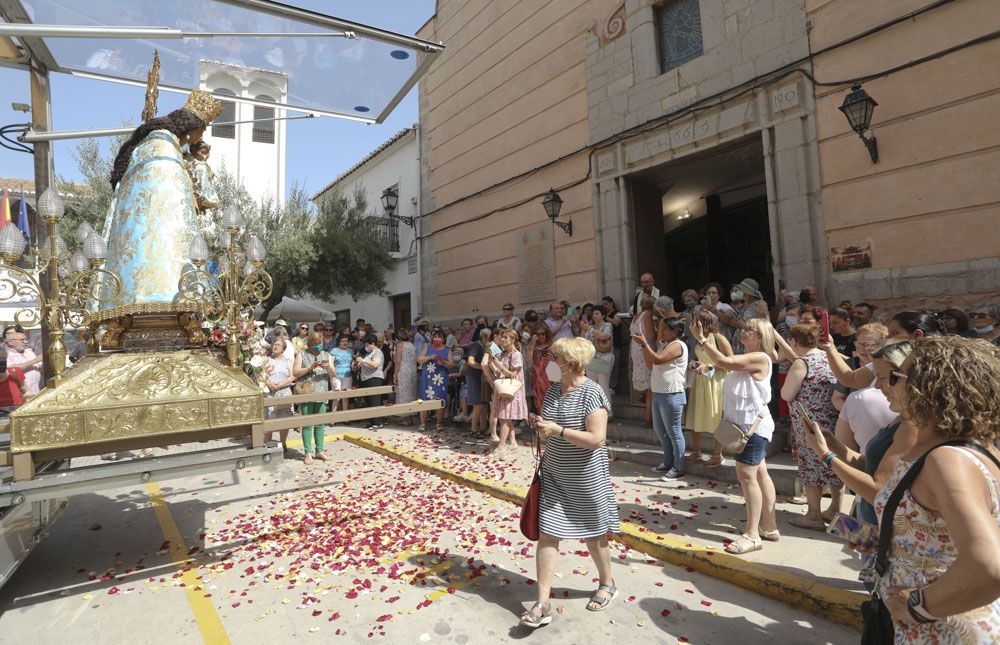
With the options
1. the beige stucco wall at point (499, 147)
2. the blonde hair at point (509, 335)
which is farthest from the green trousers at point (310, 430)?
the beige stucco wall at point (499, 147)

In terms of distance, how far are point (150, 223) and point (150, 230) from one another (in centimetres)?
6

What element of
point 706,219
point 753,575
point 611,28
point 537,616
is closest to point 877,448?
point 753,575

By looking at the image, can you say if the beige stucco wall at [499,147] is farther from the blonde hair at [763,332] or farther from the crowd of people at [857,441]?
the blonde hair at [763,332]

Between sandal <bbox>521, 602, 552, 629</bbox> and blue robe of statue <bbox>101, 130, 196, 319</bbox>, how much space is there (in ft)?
10.7

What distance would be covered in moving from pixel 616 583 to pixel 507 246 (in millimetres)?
9723

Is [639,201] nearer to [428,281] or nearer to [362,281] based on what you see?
[428,281]

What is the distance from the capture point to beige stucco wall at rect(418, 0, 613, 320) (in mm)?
10898

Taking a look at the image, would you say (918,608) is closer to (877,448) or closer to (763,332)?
(877,448)

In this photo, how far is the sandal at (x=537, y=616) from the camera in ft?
9.50

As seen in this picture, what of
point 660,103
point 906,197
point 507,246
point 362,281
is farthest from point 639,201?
point 362,281

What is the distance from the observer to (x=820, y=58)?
743cm

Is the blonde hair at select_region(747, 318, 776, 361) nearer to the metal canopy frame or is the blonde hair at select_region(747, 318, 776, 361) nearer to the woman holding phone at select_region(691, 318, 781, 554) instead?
the woman holding phone at select_region(691, 318, 781, 554)

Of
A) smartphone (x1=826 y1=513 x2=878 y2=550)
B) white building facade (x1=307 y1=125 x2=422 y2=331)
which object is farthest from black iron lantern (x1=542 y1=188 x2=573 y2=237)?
smartphone (x1=826 y1=513 x2=878 y2=550)

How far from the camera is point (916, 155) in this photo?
259 inches
